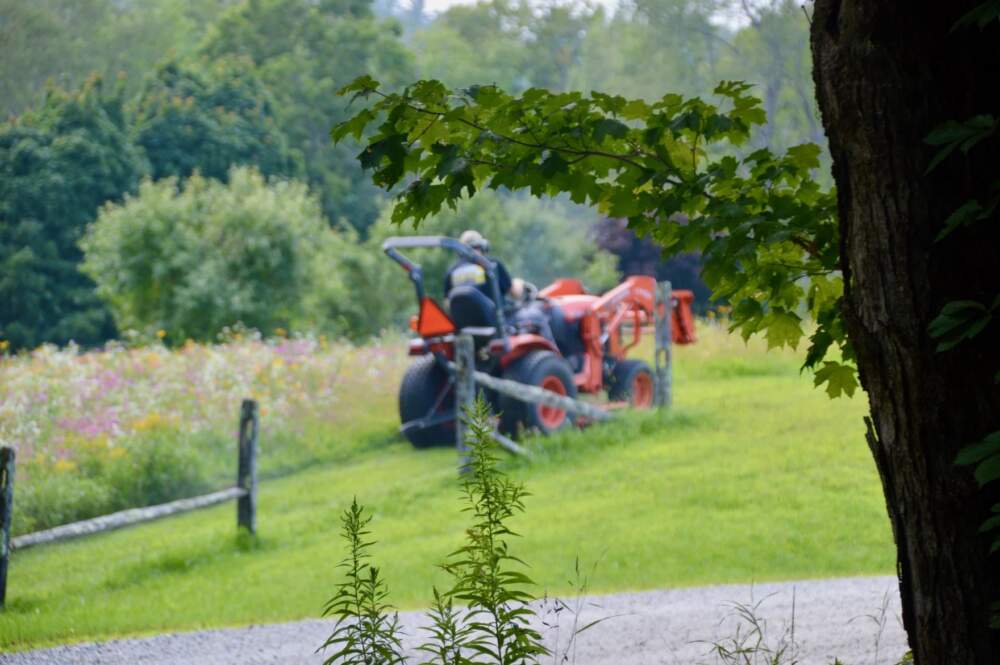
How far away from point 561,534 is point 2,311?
11301 millimetres

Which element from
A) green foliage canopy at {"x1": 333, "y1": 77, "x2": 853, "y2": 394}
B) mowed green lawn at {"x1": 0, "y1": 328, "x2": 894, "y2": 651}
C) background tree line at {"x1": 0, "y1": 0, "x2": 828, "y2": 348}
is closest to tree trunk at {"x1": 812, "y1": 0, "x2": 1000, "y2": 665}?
green foliage canopy at {"x1": 333, "y1": 77, "x2": 853, "y2": 394}

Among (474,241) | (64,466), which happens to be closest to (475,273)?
(474,241)

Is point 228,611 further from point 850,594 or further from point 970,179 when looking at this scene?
point 970,179

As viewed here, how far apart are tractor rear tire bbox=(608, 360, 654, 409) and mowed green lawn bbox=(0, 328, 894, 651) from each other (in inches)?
24.2

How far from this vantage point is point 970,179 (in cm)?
216

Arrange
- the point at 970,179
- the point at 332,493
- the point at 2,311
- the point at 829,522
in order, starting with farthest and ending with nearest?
1. the point at 2,311
2. the point at 332,493
3. the point at 829,522
4. the point at 970,179

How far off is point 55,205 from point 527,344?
9952 millimetres

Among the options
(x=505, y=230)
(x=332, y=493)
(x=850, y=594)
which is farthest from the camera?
(x=505, y=230)

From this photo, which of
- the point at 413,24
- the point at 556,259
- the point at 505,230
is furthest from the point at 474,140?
the point at 413,24

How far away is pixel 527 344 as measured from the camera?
10578mm

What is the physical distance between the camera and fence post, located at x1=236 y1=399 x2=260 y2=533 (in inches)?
329

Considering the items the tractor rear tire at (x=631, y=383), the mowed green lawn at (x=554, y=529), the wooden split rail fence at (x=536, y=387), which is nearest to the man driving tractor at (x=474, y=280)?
the wooden split rail fence at (x=536, y=387)

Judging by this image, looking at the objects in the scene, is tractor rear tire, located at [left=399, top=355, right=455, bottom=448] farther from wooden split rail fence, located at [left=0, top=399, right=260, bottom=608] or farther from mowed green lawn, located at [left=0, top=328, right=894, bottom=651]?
wooden split rail fence, located at [left=0, top=399, right=260, bottom=608]

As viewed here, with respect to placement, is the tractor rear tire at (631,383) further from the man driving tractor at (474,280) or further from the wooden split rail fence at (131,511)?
the wooden split rail fence at (131,511)
